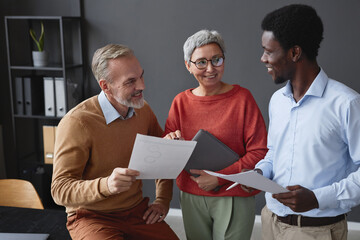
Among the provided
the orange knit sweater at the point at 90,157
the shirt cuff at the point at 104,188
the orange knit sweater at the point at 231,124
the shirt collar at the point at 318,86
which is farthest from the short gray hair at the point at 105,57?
the shirt collar at the point at 318,86

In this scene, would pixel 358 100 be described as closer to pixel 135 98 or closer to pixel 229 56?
pixel 135 98

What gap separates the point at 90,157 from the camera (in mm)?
1820

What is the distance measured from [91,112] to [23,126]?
2.22 m

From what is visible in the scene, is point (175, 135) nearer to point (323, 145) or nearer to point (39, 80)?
point (323, 145)

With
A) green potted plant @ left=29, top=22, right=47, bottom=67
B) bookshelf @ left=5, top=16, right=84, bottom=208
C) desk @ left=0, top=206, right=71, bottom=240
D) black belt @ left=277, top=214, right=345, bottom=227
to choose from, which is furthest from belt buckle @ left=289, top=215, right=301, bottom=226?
green potted plant @ left=29, top=22, right=47, bottom=67

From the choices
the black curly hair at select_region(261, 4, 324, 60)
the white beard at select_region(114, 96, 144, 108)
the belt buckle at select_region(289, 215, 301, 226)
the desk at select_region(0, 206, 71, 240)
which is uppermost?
the black curly hair at select_region(261, 4, 324, 60)

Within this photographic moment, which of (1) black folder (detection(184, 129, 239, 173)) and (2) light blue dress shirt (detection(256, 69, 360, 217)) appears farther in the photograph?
(1) black folder (detection(184, 129, 239, 173))

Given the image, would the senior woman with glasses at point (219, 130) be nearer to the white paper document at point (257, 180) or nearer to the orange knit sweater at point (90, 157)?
the orange knit sweater at point (90, 157)

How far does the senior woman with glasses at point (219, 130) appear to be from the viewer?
1829 millimetres

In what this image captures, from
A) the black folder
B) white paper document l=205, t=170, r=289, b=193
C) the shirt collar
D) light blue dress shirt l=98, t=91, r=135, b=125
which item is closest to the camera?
white paper document l=205, t=170, r=289, b=193

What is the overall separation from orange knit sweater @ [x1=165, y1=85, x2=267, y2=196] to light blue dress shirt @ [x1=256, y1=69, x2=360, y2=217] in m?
0.27

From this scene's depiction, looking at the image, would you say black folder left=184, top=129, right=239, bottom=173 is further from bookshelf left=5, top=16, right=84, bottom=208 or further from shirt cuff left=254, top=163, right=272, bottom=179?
bookshelf left=5, top=16, right=84, bottom=208

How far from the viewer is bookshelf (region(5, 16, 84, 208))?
3387mm

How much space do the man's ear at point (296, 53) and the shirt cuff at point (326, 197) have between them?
0.48 meters
